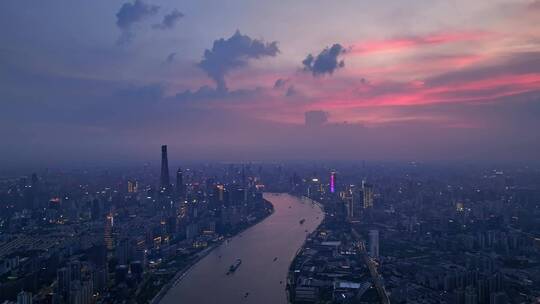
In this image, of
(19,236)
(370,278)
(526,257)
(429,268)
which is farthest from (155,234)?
(526,257)

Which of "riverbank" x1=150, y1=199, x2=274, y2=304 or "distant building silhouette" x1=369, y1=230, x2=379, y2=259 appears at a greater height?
"distant building silhouette" x1=369, y1=230, x2=379, y2=259

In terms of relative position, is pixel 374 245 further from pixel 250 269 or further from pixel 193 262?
pixel 193 262

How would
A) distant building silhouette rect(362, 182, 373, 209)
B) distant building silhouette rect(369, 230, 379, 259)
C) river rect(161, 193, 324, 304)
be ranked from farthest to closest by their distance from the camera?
distant building silhouette rect(362, 182, 373, 209) → distant building silhouette rect(369, 230, 379, 259) → river rect(161, 193, 324, 304)

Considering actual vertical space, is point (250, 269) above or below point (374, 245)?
below

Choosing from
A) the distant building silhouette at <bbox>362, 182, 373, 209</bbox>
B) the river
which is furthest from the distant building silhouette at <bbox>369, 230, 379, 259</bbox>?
the distant building silhouette at <bbox>362, 182, 373, 209</bbox>

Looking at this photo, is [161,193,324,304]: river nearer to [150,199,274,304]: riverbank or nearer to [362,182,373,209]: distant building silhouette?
[150,199,274,304]: riverbank

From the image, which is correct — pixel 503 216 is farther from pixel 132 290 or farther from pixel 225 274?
pixel 132 290

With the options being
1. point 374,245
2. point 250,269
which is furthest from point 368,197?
point 250,269

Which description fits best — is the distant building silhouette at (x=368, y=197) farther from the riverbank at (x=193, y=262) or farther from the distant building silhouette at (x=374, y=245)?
the distant building silhouette at (x=374, y=245)

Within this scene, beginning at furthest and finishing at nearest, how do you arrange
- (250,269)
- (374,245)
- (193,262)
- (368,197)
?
(368,197) < (374,245) < (193,262) < (250,269)
